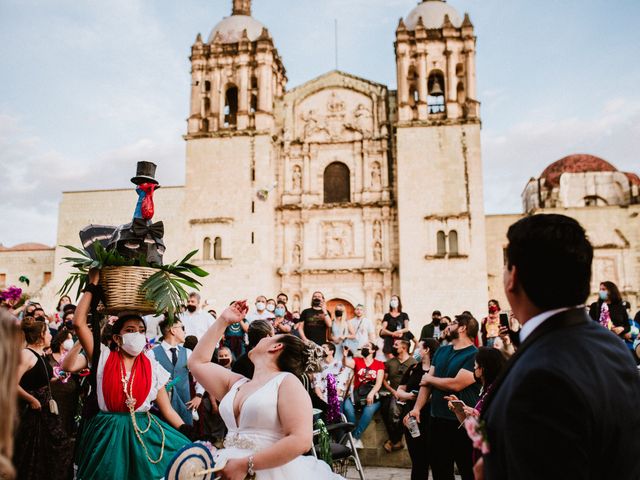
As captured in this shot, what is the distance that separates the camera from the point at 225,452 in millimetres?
3285

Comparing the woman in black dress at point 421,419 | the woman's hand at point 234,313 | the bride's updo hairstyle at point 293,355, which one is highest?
the woman's hand at point 234,313

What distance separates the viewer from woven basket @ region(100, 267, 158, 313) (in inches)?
173

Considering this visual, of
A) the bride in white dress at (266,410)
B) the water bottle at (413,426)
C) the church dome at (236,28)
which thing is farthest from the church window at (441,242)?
the bride in white dress at (266,410)

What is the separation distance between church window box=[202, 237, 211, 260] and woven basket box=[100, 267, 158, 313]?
21.9 m

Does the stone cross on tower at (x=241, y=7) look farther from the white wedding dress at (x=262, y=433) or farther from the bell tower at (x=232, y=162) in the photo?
the white wedding dress at (x=262, y=433)

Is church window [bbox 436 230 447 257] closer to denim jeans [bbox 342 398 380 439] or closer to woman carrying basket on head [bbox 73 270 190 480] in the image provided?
denim jeans [bbox 342 398 380 439]

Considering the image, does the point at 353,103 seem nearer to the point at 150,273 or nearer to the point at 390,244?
the point at 390,244

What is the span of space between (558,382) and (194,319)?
9.78 metres

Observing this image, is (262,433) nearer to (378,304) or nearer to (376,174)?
(378,304)

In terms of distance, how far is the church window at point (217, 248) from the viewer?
26172 millimetres

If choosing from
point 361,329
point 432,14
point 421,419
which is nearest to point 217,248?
point 361,329

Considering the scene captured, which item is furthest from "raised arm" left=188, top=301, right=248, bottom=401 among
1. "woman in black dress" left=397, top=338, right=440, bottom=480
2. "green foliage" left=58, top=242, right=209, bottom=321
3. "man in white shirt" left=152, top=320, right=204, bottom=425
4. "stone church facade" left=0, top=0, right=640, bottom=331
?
"stone church facade" left=0, top=0, right=640, bottom=331

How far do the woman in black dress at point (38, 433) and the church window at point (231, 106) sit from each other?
2412cm

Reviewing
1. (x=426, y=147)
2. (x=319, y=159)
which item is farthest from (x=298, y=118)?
(x=426, y=147)
